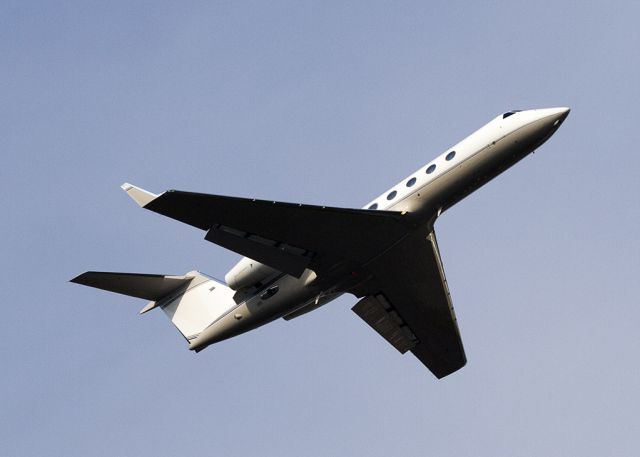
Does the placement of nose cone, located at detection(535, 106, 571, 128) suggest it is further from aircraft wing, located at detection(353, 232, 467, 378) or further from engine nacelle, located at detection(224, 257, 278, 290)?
engine nacelle, located at detection(224, 257, 278, 290)

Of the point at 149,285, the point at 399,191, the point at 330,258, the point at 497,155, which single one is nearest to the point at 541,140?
the point at 497,155

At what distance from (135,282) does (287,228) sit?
6903mm

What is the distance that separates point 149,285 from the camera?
3319 cm

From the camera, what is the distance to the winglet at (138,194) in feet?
86.8

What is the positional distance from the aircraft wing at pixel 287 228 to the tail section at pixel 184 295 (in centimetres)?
392

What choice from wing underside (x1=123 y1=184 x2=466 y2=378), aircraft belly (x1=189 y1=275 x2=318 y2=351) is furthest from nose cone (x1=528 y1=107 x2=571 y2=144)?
aircraft belly (x1=189 y1=275 x2=318 y2=351)

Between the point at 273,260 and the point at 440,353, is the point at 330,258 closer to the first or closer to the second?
the point at 273,260

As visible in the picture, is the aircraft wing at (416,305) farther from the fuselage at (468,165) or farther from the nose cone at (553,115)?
the nose cone at (553,115)

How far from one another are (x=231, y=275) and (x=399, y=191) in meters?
6.10

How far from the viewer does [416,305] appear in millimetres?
33000

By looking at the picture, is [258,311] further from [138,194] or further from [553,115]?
[553,115]

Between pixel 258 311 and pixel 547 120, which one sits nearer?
pixel 547 120

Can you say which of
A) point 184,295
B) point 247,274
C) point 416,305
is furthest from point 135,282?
point 416,305

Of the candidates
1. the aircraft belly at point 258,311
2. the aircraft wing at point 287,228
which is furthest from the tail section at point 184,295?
the aircraft wing at point 287,228
